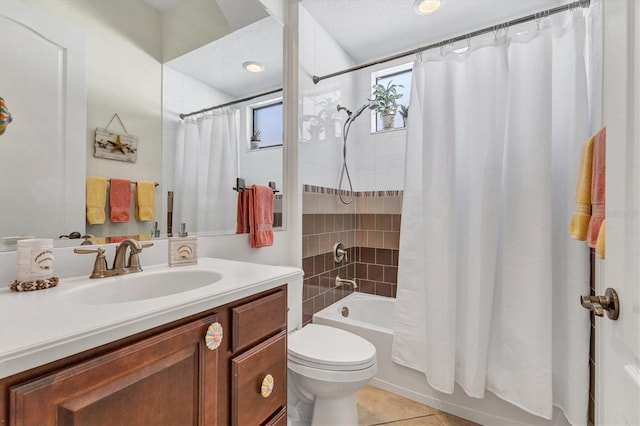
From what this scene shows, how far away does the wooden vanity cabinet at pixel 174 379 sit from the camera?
0.45 metres

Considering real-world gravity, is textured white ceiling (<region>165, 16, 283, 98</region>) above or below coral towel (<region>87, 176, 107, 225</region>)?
above

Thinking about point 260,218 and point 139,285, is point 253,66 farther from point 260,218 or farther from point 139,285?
point 139,285

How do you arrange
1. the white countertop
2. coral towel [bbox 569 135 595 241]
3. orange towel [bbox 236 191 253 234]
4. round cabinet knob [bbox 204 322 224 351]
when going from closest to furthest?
the white countertop
round cabinet knob [bbox 204 322 224 351]
coral towel [bbox 569 135 595 241]
orange towel [bbox 236 191 253 234]

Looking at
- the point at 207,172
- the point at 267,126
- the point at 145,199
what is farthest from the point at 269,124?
the point at 145,199

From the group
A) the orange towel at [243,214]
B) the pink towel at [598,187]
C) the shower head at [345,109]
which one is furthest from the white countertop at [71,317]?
the shower head at [345,109]

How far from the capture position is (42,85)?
0.86 metres

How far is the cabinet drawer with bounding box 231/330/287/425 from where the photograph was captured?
0.78 meters

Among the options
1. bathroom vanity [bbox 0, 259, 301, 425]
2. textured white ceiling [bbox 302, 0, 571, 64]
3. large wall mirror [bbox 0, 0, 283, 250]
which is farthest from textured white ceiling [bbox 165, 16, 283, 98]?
bathroom vanity [bbox 0, 259, 301, 425]

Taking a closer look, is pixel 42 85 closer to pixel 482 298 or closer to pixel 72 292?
pixel 72 292

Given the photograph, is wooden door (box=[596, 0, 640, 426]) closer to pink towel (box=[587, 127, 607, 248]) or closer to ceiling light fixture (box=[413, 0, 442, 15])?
pink towel (box=[587, 127, 607, 248])

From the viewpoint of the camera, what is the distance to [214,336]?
708 mm

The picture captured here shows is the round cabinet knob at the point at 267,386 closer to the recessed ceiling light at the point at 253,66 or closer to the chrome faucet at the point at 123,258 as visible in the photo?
the chrome faucet at the point at 123,258

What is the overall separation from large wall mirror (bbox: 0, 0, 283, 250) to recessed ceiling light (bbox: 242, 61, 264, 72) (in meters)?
0.02

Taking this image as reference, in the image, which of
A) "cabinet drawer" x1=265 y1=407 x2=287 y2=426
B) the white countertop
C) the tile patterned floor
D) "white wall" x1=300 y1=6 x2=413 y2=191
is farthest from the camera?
"white wall" x1=300 y1=6 x2=413 y2=191
